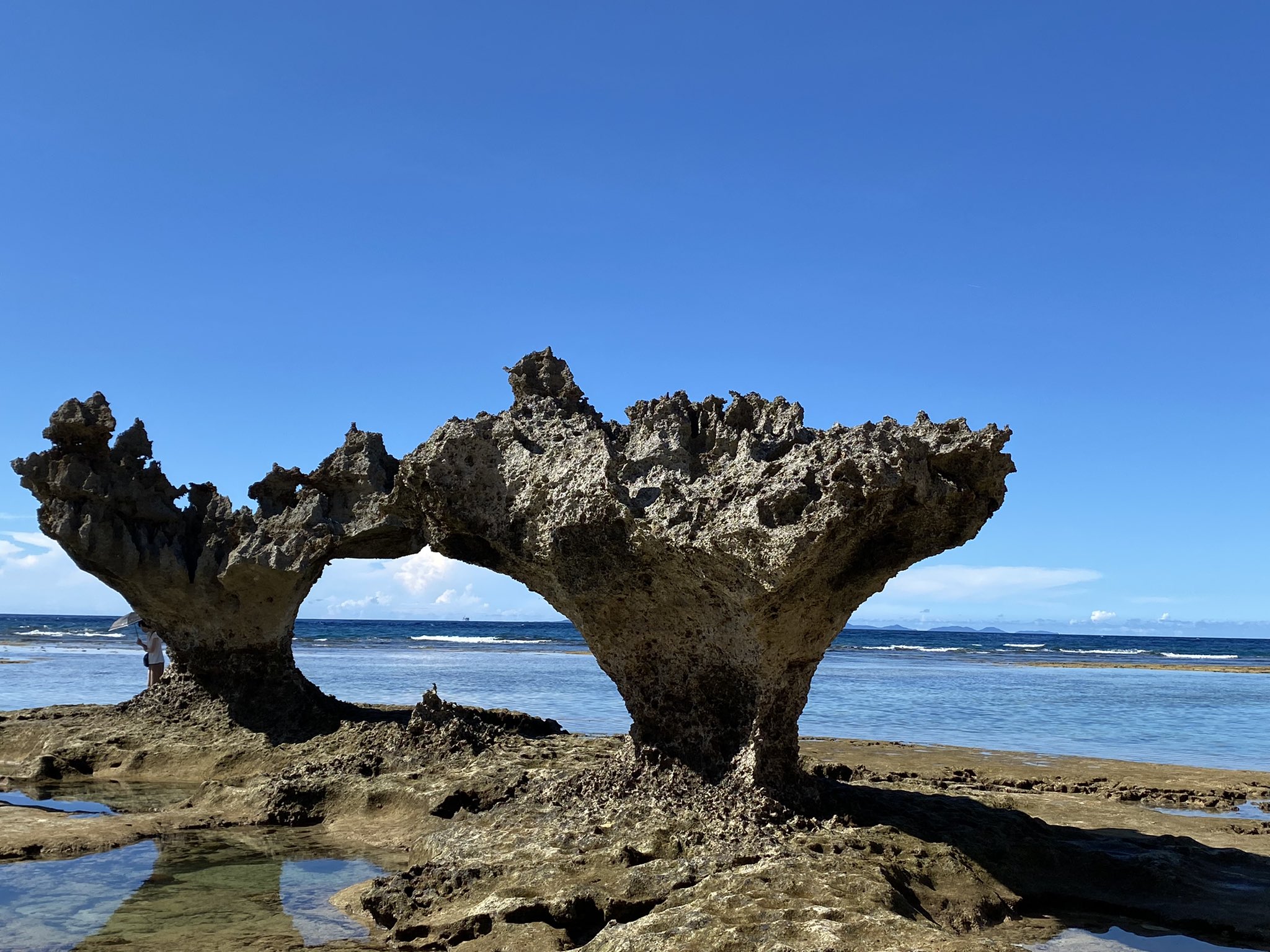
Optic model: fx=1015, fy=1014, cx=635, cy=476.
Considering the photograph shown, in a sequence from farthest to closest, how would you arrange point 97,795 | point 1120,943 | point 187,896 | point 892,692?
point 892,692, point 97,795, point 187,896, point 1120,943

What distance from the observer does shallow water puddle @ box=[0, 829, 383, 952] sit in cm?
567

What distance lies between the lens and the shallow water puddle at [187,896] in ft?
18.6

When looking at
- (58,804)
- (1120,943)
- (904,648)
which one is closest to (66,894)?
(58,804)

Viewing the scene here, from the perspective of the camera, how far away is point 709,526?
251 inches

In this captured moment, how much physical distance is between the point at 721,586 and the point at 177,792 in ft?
21.8

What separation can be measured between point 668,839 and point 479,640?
58.1 m

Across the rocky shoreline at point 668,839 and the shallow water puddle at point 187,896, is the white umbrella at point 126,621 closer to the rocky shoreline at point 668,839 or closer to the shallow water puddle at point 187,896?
the rocky shoreline at point 668,839

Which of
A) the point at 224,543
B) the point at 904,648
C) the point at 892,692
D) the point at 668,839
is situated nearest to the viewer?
the point at 668,839

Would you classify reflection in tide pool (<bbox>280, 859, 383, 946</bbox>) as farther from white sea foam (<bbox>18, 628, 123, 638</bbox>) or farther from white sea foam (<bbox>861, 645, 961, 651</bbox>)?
white sea foam (<bbox>861, 645, 961, 651</bbox>)

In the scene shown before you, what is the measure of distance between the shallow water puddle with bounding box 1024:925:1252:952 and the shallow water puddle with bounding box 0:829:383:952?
3879mm

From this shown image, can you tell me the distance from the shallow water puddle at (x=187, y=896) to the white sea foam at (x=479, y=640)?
5000 cm

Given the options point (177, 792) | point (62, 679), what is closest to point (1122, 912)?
point (177, 792)

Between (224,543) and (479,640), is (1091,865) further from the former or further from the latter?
(479,640)

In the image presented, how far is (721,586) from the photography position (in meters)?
6.47
